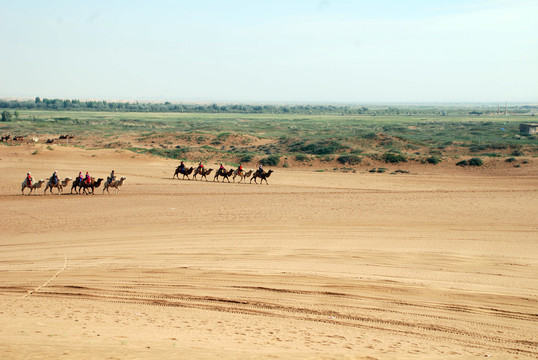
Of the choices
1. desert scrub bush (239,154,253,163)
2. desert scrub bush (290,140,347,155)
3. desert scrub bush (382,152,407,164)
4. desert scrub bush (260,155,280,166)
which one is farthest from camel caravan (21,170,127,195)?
desert scrub bush (290,140,347,155)

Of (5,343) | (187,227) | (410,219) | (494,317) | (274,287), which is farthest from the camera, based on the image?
(410,219)

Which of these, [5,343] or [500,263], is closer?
[5,343]

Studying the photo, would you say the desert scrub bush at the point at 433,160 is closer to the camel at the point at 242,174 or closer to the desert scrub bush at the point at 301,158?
the desert scrub bush at the point at 301,158

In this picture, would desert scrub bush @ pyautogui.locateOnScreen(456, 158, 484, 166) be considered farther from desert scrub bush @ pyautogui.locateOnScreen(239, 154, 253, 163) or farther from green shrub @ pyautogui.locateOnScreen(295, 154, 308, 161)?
A: desert scrub bush @ pyautogui.locateOnScreen(239, 154, 253, 163)

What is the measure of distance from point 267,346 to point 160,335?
1.92m

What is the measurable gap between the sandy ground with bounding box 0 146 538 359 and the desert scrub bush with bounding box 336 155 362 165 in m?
23.0

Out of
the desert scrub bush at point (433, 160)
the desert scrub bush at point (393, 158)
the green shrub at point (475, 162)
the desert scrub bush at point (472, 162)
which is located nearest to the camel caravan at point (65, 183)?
the desert scrub bush at point (393, 158)

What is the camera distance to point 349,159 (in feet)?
171

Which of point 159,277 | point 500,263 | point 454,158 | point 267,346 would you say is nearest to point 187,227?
point 159,277

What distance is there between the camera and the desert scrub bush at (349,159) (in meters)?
51.6

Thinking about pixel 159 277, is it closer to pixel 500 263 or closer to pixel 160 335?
pixel 160 335

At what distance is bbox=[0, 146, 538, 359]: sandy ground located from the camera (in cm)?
945

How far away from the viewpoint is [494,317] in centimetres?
1090

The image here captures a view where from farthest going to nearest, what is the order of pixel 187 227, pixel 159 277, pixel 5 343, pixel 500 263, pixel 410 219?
pixel 410 219, pixel 187 227, pixel 500 263, pixel 159 277, pixel 5 343
